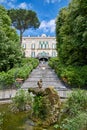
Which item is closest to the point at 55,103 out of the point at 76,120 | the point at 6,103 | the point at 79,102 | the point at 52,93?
the point at 52,93

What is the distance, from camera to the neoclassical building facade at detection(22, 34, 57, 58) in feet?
259

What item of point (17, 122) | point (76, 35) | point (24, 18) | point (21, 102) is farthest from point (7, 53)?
point (24, 18)

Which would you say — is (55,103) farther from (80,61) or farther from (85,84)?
(80,61)

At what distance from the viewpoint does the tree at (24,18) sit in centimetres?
6450

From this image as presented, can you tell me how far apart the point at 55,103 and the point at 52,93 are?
40 centimetres

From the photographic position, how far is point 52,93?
1100 cm

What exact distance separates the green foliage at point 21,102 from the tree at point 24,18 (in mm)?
52552

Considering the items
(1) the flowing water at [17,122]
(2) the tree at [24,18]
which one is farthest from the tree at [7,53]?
(2) the tree at [24,18]

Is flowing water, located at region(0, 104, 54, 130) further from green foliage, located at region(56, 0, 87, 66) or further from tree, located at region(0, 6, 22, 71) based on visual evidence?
tree, located at region(0, 6, 22, 71)

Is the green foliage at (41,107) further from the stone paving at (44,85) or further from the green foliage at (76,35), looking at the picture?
the green foliage at (76,35)

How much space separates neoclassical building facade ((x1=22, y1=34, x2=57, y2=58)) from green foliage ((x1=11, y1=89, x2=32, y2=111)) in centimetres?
6572

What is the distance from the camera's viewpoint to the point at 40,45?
261 ft

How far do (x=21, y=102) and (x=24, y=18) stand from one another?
175ft

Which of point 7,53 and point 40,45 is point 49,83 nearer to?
point 7,53
